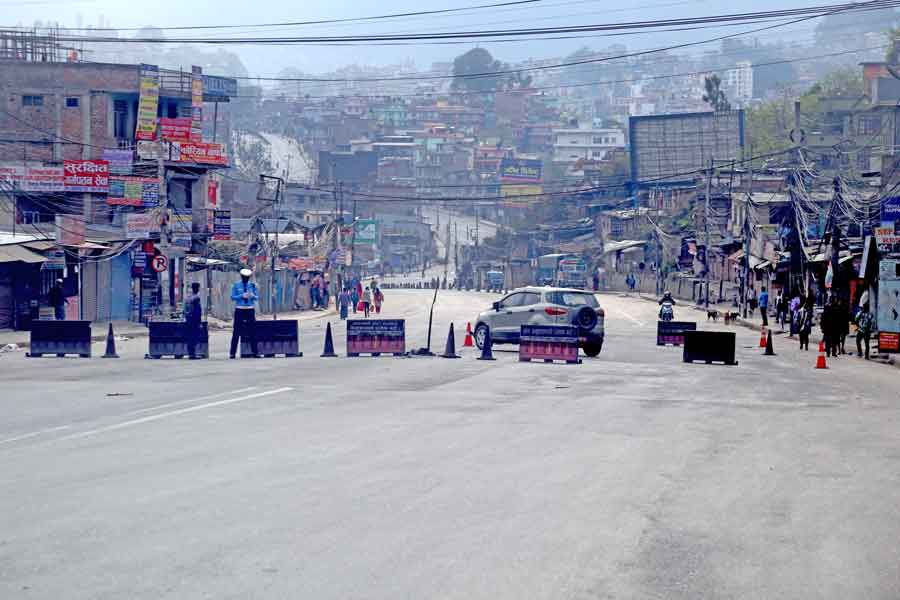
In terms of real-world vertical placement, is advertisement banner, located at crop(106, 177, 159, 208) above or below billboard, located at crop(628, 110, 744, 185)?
below

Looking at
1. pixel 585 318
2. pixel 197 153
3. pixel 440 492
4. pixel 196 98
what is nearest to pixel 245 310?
pixel 585 318

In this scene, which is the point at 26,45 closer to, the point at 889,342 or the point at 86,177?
the point at 86,177

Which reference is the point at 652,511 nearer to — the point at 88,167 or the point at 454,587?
the point at 454,587

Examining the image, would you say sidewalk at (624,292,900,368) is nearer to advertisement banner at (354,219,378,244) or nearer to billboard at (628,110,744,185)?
billboard at (628,110,744,185)

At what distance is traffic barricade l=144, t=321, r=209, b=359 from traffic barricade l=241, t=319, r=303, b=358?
3.16 ft

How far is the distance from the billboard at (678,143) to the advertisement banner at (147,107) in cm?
6124

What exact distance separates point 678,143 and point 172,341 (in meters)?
95.6

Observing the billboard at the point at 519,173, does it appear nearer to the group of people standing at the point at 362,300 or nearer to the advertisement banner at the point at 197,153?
the group of people standing at the point at 362,300

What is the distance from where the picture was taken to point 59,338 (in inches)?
1149

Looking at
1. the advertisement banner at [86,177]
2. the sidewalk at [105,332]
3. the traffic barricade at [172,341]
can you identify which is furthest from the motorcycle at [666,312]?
the advertisement banner at [86,177]

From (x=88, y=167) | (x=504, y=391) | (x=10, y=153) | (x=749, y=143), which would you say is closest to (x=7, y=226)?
(x=88, y=167)

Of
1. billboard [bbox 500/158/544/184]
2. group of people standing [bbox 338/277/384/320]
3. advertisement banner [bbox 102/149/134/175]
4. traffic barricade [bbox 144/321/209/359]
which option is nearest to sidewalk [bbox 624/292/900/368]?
traffic barricade [bbox 144/321/209/359]

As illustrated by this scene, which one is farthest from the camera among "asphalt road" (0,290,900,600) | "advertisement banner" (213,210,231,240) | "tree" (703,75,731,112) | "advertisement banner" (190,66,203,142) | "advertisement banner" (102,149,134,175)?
"tree" (703,75,731,112)

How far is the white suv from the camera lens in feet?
101
